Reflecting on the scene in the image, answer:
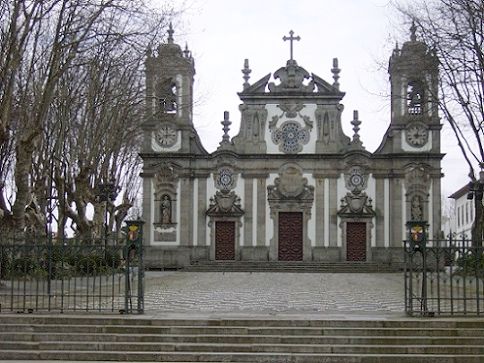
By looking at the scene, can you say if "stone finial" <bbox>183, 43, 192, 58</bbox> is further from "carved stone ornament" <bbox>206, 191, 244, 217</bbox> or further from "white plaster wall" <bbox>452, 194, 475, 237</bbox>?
"white plaster wall" <bbox>452, 194, 475, 237</bbox>

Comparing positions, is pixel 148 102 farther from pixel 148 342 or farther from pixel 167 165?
pixel 148 342

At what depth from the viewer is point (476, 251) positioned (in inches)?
606

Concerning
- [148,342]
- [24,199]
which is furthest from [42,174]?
[148,342]

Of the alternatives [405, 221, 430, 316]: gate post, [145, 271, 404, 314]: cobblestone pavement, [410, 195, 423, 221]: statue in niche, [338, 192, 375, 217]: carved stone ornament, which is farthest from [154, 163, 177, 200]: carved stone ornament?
[405, 221, 430, 316]: gate post

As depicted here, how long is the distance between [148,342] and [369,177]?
27.9 metres

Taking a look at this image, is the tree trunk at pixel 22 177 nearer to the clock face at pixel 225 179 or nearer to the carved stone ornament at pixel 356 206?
the clock face at pixel 225 179

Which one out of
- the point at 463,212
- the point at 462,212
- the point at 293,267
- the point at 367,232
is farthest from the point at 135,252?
the point at 462,212

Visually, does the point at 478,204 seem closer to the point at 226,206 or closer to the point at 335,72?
the point at 335,72

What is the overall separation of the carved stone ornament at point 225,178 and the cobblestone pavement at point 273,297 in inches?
462

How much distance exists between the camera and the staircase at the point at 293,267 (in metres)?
37.5

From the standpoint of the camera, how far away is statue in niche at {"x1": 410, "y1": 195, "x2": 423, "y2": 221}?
39125 millimetres

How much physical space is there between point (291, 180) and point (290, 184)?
0.67ft

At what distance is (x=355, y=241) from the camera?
129ft

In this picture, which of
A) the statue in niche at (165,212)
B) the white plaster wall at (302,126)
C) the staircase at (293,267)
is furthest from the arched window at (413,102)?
the statue in niche at (165,212)
